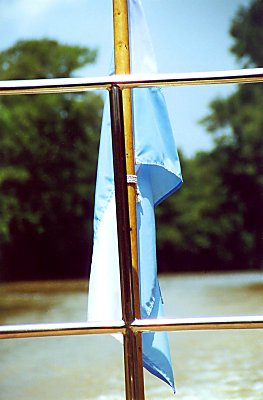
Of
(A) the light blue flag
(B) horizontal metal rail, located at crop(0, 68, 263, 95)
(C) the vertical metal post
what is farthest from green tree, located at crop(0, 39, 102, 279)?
(B) horizontal metal rail, located at crop(0, 68, 263, 95)

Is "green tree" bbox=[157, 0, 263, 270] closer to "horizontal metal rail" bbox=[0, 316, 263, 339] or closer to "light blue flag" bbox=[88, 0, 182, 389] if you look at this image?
"light blue flag" bbox=[88, 0, 182, 389]

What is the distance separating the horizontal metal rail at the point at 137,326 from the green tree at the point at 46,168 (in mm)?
20011

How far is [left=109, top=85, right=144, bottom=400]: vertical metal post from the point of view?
4.31ft

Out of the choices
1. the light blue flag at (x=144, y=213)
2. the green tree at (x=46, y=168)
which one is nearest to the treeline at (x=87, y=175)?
the green tree at (x=46, y=168)

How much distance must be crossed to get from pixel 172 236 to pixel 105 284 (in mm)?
22950

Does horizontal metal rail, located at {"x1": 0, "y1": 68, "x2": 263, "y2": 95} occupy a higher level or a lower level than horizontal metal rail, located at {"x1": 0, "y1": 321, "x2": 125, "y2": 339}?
higher

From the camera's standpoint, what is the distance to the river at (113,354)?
832cm

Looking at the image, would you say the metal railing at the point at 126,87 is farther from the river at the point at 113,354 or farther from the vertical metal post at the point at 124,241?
the river at the point at 113,354

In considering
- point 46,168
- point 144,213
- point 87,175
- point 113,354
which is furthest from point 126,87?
point 87,175

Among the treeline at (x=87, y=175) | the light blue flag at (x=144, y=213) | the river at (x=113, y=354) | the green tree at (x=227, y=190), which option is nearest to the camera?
the light blue flag at (x=144, y=213)

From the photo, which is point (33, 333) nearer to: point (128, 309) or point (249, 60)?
point (128, 309)

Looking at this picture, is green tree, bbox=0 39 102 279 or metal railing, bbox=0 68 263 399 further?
green tree, bbox=0 39 102 279

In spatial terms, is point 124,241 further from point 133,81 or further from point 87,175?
point 87,175

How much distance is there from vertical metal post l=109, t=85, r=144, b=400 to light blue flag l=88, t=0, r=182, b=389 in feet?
1.64
